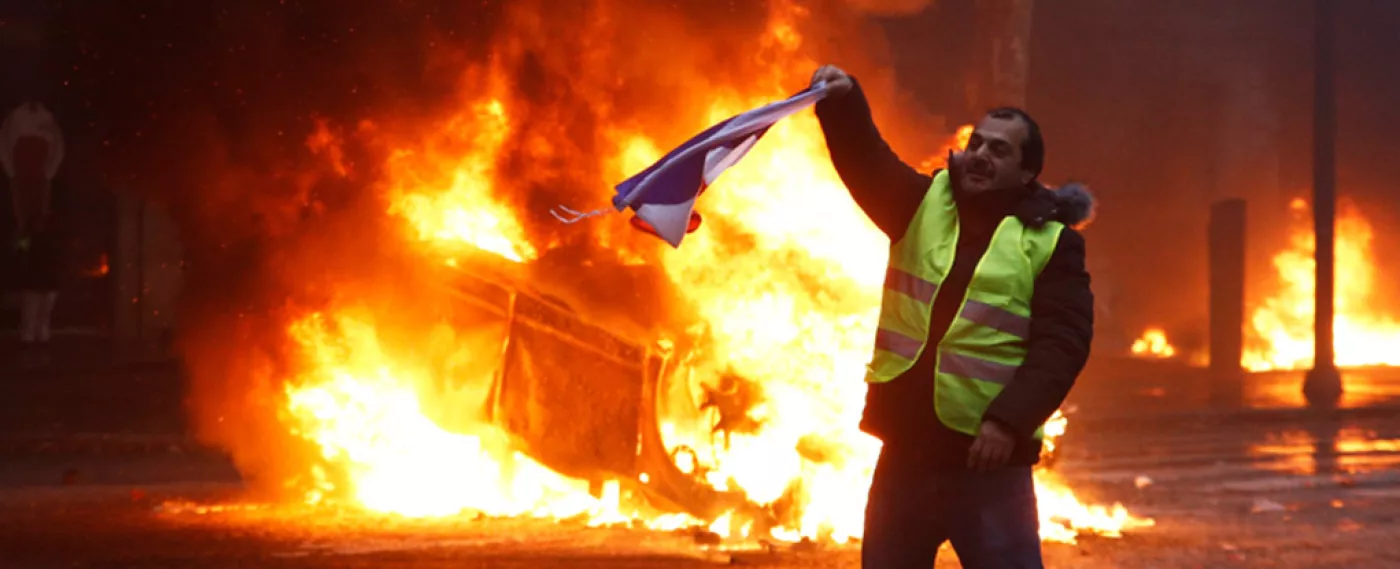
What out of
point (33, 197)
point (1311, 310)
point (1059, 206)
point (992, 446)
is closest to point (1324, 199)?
point (1311, 310)

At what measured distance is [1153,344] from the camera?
19.5 metres

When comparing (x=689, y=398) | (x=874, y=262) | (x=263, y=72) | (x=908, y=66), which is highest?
(x=908, y=66)

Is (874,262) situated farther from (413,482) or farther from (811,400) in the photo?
(413,482)

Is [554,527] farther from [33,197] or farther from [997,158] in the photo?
[33,197]

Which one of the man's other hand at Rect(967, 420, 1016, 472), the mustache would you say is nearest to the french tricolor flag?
the mustache

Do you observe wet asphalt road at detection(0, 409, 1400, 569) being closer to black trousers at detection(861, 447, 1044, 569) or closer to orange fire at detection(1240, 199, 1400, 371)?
black trousers at detection(861, 447, 1044, 569)

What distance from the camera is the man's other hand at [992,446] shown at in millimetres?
3334

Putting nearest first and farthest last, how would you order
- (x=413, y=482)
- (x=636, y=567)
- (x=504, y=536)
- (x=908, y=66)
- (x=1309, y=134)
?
1. (x=636, y=567)
2. (x=504, y=536)
3. (x=413, y=482)
4. (x=908, y=66)
5. (x=1309, y=134)

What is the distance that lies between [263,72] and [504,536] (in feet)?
11.3

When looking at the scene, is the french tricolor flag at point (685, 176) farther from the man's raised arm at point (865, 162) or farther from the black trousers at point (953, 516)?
the black trousers at point (953, 516)

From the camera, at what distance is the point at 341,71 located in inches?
325

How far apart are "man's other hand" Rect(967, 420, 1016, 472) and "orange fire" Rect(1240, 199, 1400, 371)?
17310 mm

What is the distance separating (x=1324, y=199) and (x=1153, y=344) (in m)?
4.68

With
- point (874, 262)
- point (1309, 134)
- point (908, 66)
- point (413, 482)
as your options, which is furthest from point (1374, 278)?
point (413, 482)
